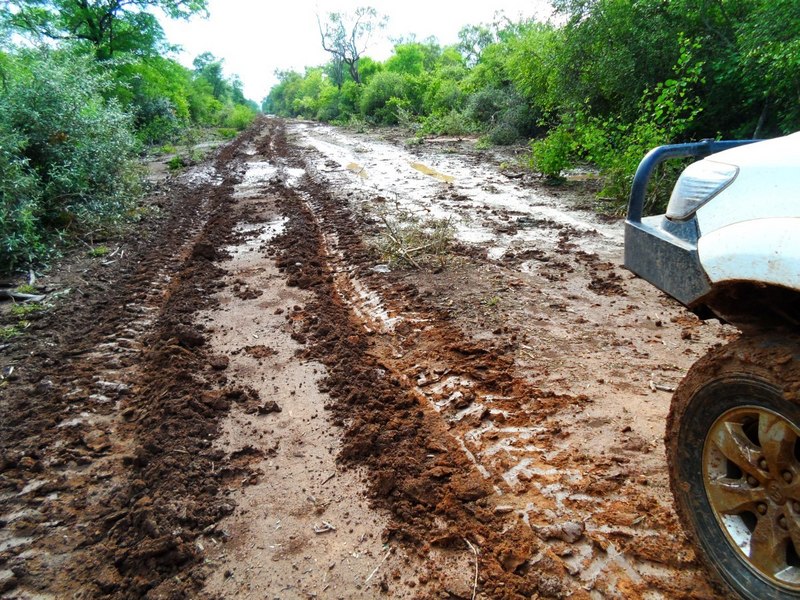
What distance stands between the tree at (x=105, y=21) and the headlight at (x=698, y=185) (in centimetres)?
2362

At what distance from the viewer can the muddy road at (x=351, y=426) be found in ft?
7.44

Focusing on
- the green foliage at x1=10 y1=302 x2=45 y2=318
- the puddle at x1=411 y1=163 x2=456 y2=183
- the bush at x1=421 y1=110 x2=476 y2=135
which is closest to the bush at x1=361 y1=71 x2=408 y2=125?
the bush at x1=421 y1=110 x2=476 y2=135

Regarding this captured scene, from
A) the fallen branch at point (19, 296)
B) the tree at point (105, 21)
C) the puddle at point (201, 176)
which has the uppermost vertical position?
the tree at point (105, 21)

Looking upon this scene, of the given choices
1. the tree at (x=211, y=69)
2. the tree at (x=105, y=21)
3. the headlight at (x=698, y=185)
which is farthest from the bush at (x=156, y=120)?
the tree at (x=211, y=69)

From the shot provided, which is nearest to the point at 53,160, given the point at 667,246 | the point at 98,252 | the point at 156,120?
the point at 98,252

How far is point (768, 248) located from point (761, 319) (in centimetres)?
39

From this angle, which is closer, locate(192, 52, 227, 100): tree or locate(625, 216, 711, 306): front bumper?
locate(625, 216, 711, 306): front bumper

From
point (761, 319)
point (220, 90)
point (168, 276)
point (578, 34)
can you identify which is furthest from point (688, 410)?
point (220, 90)

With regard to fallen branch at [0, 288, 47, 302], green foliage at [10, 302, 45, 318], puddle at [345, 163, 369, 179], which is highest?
puddle at [345, 163, 369, 179]

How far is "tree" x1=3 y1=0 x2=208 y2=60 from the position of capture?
19469mm

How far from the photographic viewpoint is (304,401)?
3594 mm

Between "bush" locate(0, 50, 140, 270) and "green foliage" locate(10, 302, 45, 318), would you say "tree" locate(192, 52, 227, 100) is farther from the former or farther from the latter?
"green foliage" locate(10, 302, 45, 318)

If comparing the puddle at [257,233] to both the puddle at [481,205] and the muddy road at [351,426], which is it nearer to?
the muddy road at [351,426]

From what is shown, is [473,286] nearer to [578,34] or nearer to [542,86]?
[578,34]
